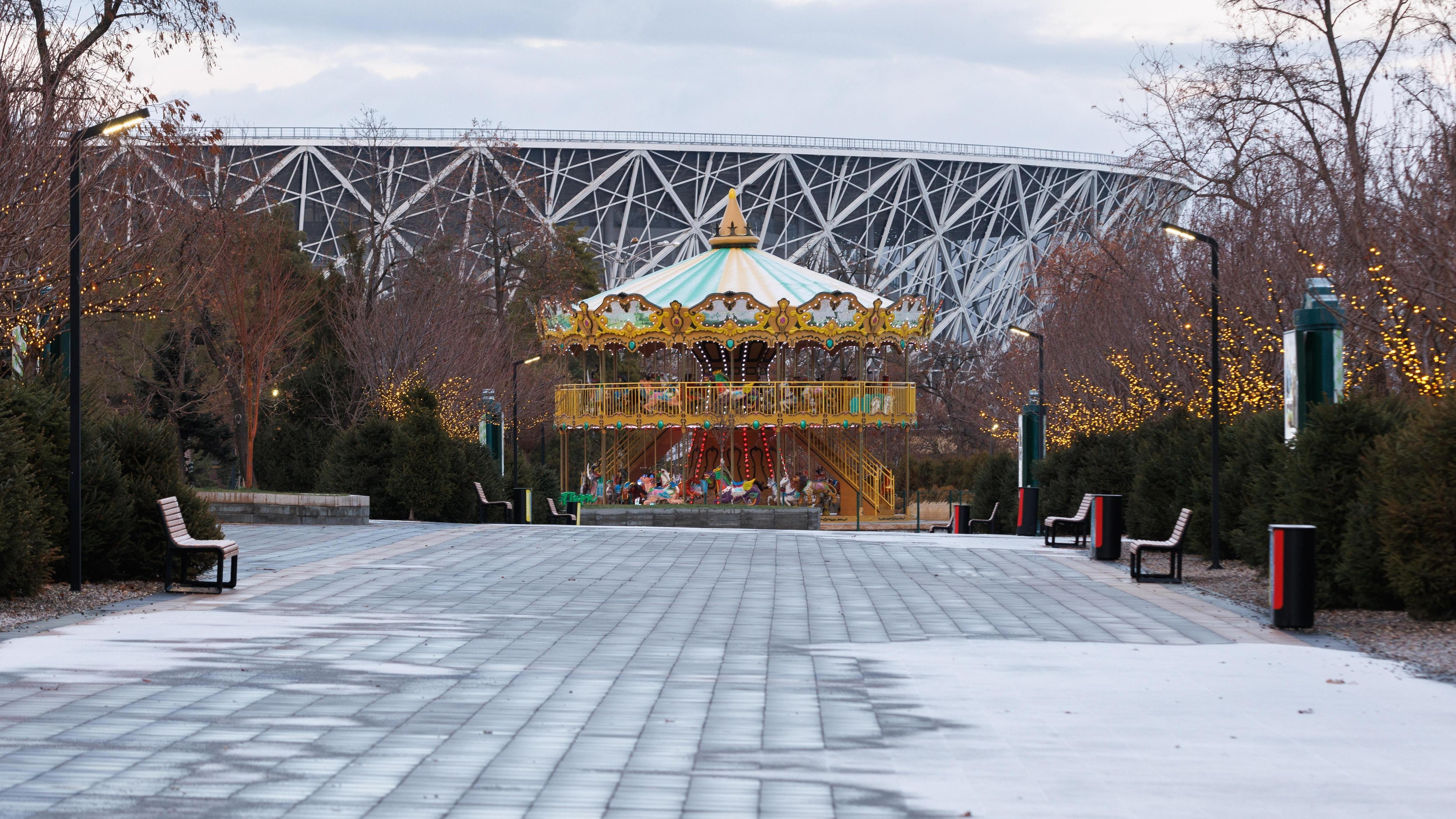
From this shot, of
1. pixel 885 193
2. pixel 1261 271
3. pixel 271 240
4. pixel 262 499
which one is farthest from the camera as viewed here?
pixel 885 193

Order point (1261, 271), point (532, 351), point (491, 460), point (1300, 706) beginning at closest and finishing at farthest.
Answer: point (1300, 706) < point (1261, 271) < point (491, 460) < point (532, 351)

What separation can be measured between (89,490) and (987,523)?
85.7 ft

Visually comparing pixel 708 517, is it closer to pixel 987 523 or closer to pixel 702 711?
pixel 987 523

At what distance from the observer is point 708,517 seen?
→ 3666 cm

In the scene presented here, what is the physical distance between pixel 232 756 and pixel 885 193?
94.5 metres

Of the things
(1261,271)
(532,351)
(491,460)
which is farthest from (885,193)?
(1261,271)

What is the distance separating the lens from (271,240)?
43594 mm

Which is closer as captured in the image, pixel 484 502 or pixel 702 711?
pixel 702 711

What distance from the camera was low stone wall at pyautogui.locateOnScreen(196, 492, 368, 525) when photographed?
27484 millimetres

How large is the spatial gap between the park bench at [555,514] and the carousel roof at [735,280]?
5.90 m

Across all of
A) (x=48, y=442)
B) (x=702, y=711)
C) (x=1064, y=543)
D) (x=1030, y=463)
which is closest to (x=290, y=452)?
(x=1030, y=463)

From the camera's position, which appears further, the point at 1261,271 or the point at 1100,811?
the point at 1261,271

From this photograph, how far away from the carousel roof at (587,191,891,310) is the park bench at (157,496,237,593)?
83.3 ft

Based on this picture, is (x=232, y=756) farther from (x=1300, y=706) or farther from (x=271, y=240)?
(x=271, y=240)
